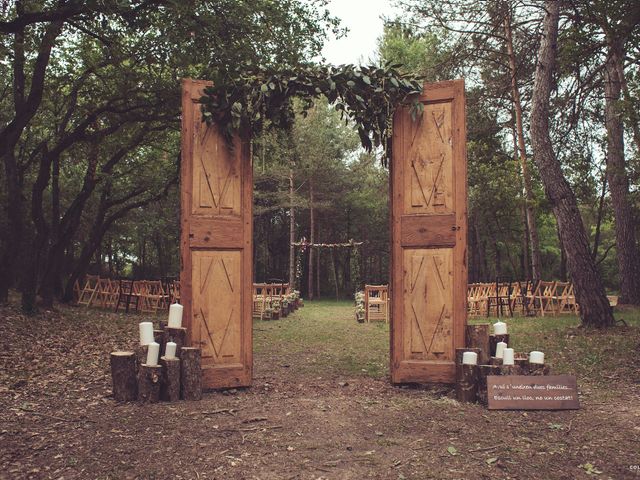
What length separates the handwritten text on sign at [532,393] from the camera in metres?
4.71

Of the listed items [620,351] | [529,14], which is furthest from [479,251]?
[620,351]

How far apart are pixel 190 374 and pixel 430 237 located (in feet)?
9.27

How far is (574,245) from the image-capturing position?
9125 mm

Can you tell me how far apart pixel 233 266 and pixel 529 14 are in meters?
8.58

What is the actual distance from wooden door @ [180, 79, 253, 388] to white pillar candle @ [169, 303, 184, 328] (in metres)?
0.13

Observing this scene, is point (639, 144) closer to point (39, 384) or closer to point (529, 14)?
point (529, 14)

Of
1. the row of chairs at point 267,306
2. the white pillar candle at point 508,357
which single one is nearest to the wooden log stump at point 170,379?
the white pillar candle at point 508,357

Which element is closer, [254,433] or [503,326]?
[254,433]

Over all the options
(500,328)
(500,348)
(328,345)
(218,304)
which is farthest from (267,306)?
(500,348)

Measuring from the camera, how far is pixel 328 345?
923cm

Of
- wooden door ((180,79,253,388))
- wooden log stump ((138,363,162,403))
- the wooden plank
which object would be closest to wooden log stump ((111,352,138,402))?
wooden log stump ((138,363,162,403))

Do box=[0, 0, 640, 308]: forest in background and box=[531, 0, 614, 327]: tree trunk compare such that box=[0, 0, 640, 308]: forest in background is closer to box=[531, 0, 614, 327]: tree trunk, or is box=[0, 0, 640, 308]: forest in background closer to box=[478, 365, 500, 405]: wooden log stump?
box=[531, 0, 614, 327]: tree trunk

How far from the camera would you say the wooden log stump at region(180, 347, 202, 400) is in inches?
199

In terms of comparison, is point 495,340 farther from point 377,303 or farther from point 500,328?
point 377,303
